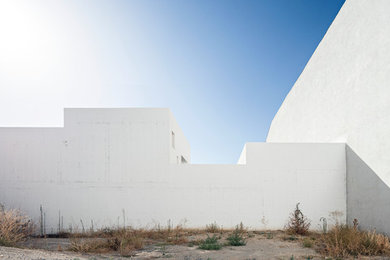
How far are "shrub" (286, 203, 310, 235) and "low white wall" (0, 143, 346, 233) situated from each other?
0.19m

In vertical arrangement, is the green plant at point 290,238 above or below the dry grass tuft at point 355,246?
below

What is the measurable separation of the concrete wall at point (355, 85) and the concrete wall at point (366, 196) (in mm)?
270

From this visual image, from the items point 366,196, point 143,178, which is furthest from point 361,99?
point 143,178

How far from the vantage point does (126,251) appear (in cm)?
716

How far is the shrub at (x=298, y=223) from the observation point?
9.84 meters

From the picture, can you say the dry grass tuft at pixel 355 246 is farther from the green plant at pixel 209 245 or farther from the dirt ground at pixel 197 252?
the green plant at pixel 209 245

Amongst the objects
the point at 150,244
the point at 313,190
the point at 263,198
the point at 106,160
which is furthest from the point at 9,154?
the point at 313,190

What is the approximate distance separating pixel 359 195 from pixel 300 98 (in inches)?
274

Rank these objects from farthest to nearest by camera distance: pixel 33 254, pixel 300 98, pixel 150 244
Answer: pixel 300 98
pixel 150 244
pixel 33 254

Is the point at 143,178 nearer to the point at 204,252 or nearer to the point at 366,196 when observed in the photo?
the point at 204,252

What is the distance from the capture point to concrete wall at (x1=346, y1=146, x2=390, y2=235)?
8563 mm

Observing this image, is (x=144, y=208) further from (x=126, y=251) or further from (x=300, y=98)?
(x=300, y=98)

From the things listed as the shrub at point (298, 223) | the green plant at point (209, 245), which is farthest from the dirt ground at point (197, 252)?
the shrub at point (298, 223)

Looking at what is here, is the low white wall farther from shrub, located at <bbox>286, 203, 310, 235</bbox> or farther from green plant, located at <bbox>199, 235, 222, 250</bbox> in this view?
green plant, located at <bbox>199, 235, 222, 250</bbox>
